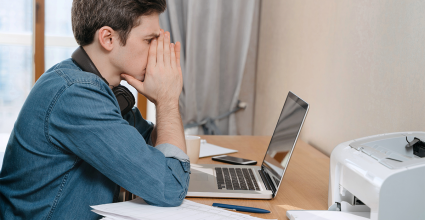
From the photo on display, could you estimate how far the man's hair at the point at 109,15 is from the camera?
0.83m

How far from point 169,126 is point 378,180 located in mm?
491

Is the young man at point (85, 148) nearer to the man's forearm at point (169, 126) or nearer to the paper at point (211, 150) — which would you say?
the man's forearm at point (169, 126)

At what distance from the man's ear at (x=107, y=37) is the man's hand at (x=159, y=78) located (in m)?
0.11

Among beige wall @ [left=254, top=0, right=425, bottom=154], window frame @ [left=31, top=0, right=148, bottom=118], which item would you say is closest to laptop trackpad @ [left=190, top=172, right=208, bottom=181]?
beige wall @ [left=254, top=0, right=425, bottom=154]

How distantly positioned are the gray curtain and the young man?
4.57ft

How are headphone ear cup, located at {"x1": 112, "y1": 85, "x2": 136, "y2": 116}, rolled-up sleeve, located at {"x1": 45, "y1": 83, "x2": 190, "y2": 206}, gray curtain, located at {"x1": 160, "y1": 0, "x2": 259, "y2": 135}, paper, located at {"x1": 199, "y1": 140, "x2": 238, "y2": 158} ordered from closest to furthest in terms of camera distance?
rolled-up sleeve, located at {"x1": 45, "y1": 83, "x2": 190, "y2": 206}
headphone ear cup, located at {"x1": 112, "y1": 85, "x2": 136, "y2": 116}
paper, located at {"x1": 199, "y1": 140, "x2": 238, "y2": 158}
gray curtain, located at {"x1": 160, "y1": 0, "x2": 259, "y2": 135}

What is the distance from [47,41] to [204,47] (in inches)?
41.1

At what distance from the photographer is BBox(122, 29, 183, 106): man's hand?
96 cm

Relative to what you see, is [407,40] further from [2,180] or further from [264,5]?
[264,5]

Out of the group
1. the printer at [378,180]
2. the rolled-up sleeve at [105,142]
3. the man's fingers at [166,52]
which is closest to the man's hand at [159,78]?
the man's fingers at [166,52]

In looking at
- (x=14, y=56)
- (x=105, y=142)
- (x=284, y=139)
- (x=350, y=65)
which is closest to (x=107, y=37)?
(x=105, y=142)

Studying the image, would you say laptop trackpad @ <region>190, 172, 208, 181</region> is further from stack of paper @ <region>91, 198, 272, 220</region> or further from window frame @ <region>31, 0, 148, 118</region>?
window frame @ <region>31, 0, 148, 118</region>

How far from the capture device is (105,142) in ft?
2.28

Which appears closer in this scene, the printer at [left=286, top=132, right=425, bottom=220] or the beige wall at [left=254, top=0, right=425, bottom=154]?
the printer at [left=286, top=132, right=425, bottom=220]
